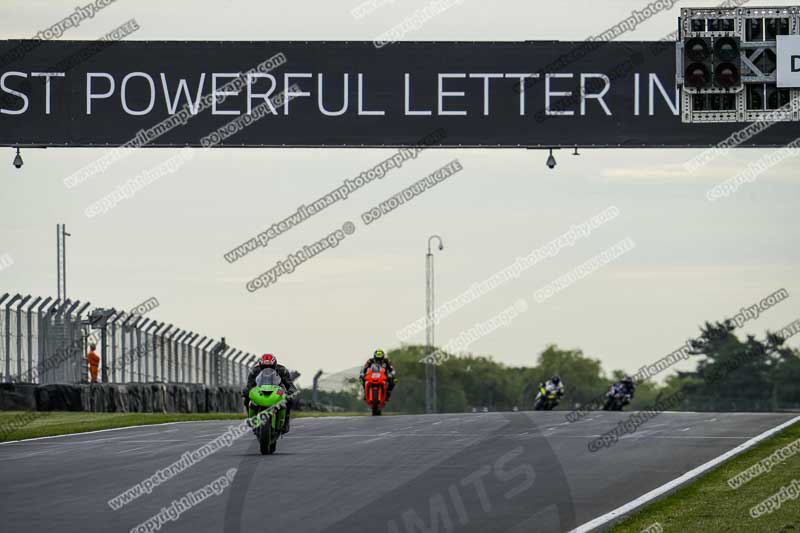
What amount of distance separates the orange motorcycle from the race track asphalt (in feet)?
20.1

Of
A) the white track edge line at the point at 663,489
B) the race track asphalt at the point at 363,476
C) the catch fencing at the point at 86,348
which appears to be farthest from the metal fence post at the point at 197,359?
the white track edge line at the point at 663,489

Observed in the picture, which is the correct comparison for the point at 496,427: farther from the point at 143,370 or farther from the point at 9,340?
the point at 143,370

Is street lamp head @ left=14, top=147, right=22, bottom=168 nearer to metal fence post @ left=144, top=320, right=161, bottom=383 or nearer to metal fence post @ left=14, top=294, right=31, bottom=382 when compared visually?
metal fence post @ left=14, top=294, right=31, bottom=382

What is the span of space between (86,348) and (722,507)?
24.0 m

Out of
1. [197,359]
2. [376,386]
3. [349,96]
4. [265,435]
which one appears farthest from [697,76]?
[197,359]

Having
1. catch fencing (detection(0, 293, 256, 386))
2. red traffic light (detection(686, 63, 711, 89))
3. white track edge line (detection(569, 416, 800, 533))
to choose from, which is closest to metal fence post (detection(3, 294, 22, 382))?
catch fencing (detection(0, 293, 256, 386))

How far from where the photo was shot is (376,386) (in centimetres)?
3369

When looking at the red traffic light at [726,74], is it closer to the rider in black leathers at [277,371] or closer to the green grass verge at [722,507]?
the green grass verge at [722,507]

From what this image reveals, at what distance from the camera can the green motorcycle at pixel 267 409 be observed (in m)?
20.0

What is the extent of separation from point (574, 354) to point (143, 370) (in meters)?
156

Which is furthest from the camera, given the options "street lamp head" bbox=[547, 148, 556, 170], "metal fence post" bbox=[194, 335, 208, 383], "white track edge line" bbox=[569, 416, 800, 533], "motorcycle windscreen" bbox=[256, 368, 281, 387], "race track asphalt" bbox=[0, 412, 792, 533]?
"metal fence post" bbox=[194, 335, 208, 383]

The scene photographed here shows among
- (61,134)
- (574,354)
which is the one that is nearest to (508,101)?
(61,134)

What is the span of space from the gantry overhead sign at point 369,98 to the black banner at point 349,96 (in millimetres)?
17

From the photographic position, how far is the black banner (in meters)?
26.2
